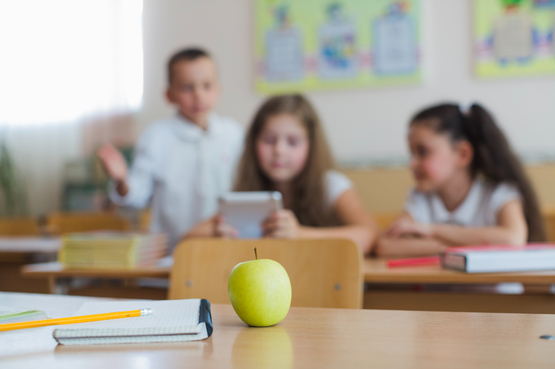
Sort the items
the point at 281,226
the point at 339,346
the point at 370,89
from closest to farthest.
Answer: the point at 339,346
the point at 281,226
the point at 370,89

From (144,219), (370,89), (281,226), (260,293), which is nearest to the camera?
(260,293)

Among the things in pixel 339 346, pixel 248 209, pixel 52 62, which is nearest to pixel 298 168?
pixel 248 209

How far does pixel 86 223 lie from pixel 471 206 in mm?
2358

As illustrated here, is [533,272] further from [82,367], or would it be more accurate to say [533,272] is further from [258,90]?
[258,90]

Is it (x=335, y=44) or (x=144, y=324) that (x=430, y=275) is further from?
(x=335, y=44)

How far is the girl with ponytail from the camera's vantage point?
6.05 feet

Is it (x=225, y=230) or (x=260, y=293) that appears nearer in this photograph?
(x=260, y=293)

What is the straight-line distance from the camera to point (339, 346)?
589 mm

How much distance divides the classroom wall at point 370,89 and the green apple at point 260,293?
2649mm

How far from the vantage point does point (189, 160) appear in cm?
254

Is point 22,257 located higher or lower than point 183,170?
lower

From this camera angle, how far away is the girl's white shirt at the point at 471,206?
1.85 meters

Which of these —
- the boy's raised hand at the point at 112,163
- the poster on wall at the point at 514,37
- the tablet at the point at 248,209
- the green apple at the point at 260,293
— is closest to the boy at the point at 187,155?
the boy's raised hand at the point at 112,163

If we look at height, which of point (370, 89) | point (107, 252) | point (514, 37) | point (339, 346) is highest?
point (514, 37)
